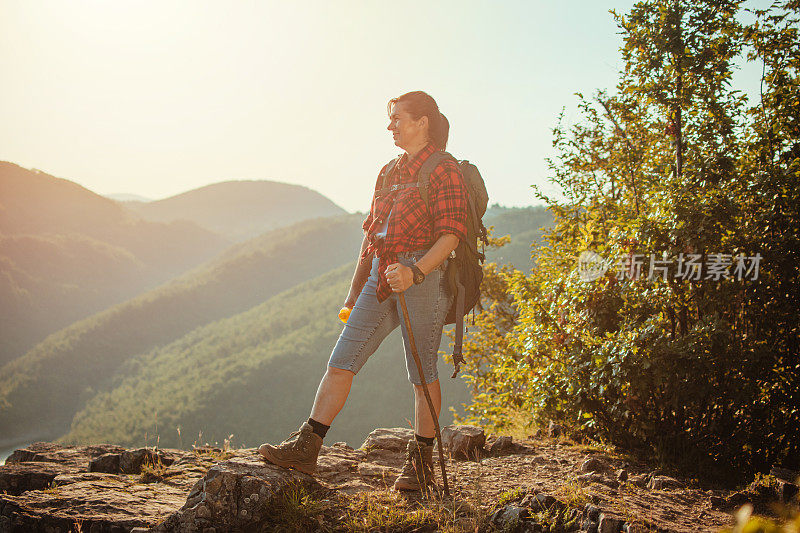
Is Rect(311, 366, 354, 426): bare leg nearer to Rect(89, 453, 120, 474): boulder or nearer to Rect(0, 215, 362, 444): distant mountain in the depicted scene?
Rect(89, 453, 120, 474): boulder

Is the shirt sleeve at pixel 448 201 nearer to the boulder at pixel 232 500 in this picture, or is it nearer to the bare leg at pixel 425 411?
the bare leg at pixel 425 411

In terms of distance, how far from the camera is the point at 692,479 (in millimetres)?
3766

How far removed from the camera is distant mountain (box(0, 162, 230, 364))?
7906 cm

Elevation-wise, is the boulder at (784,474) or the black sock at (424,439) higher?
the black sock at (424,439)

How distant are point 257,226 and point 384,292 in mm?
183354

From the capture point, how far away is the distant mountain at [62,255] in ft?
259

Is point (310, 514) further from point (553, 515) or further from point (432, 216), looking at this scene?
point (432, 216)

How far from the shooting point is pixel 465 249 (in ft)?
10.4

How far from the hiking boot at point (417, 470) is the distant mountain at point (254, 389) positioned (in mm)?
49004

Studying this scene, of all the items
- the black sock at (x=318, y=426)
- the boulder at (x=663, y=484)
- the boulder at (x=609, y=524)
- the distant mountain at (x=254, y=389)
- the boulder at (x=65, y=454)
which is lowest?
the distant mountain at (x=254, y=389)

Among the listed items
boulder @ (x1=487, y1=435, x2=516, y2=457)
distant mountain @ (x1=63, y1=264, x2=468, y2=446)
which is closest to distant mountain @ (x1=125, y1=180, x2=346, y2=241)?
distant mountain @ (x1=63, y1=264, x2=468, y2=446)

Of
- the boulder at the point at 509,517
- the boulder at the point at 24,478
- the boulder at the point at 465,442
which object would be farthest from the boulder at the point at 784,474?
the boulder at the point at 24,478

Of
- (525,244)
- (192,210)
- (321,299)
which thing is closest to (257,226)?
(192,210)

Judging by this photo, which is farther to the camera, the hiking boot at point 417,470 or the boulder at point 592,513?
the hiking boot at point 417,470
